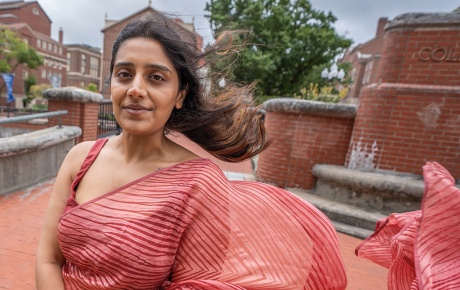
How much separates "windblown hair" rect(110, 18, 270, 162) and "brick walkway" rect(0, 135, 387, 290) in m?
0.79

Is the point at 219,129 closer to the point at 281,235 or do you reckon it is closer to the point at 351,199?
the point at 281,235

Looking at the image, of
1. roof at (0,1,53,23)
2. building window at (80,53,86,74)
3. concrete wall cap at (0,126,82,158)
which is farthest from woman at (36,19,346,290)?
building window at (80,53,86,74)

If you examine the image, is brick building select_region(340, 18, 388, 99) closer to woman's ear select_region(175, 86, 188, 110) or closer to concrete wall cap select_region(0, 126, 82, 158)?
concrete wall cap select_region(0, 126, 82, 158)

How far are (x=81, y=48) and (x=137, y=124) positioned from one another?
63970mm

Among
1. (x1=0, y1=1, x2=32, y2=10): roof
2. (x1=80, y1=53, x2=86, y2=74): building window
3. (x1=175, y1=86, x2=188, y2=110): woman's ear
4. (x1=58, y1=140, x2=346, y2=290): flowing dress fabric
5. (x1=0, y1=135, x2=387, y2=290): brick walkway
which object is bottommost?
(x1=0, y1=135, x2=387, y2=290): brick walkway

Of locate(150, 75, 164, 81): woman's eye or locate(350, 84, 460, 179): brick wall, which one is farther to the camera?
locate(350, 84, 460, 179): brick wall

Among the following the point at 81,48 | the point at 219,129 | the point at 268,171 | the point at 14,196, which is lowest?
the point at 14,196

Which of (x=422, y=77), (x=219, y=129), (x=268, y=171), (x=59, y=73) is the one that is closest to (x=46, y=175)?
(x=268, y=171)

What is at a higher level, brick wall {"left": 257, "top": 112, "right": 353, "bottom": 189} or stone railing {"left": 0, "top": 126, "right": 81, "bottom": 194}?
brick wall {"left": 257, "top": 112, "right": 353, "bottom": 189}

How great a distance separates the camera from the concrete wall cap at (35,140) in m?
3.36

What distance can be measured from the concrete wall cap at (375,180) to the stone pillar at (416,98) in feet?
0.51

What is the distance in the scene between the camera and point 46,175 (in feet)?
13.9

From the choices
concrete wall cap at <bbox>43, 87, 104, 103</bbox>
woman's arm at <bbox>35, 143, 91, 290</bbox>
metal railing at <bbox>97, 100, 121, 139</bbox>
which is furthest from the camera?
metal railing at <bbox>97, 100, 121, 139</bbox>

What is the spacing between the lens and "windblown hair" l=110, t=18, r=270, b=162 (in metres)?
1.05
